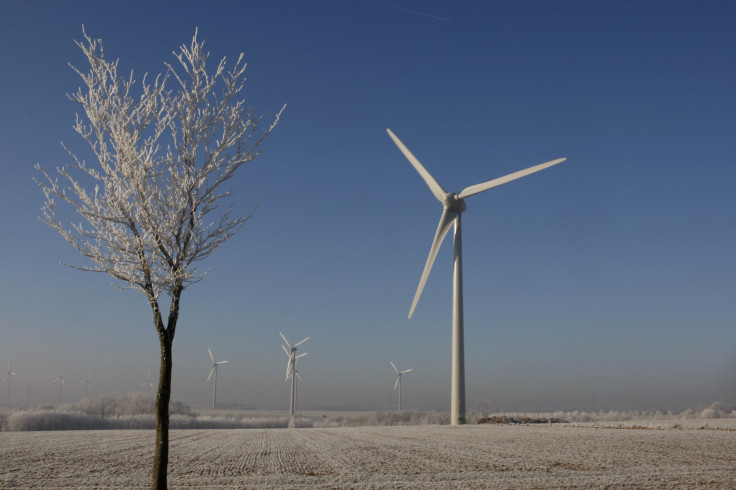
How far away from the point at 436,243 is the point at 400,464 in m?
32.5

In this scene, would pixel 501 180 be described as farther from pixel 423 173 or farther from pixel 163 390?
pixel 163 390

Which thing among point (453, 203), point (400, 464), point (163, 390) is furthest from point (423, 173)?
point (163, 390)

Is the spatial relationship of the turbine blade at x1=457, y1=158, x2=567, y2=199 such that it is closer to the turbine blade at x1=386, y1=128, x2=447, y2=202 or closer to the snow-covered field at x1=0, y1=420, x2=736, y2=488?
the turbine blade at x1=386, y1=128, x2=447, y2=202

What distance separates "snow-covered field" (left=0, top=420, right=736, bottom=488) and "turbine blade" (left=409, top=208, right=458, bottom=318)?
20567mm

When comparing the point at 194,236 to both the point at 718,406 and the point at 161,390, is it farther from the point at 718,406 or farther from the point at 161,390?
the point at 718,406

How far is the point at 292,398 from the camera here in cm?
8469

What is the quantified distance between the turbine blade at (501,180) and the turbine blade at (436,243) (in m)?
2.22

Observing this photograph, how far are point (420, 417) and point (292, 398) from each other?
20.3 meters

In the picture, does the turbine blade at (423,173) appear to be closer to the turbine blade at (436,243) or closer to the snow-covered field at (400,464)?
the turbine blade at (436,243)

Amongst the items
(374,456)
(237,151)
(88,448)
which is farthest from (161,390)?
(88,448)

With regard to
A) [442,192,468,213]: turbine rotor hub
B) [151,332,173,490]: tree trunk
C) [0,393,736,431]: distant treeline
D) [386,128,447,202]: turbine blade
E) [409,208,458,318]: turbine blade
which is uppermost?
[386,128,447,202]: turbine blade

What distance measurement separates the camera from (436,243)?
52406mm

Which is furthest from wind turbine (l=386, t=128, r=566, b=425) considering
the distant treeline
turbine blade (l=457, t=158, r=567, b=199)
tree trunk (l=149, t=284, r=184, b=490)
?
tree trunk (l=149, t=284, r=184, b=490)

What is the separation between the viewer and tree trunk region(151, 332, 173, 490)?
38.1ft
